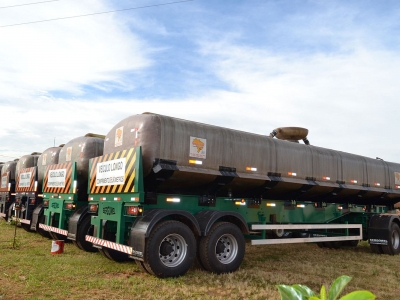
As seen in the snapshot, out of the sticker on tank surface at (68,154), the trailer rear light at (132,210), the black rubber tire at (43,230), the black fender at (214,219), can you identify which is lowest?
the black rubber tire at (43,230)

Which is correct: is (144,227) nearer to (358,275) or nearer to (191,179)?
(191,179)

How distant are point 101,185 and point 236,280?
11.8 ft

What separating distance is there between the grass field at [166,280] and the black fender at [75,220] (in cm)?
46

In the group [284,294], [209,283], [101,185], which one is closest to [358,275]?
[209,283]

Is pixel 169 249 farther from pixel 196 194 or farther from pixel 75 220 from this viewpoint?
pixel 75 220

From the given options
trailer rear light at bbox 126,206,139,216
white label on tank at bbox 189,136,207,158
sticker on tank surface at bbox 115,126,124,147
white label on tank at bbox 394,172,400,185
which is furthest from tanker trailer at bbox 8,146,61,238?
white label on tank at bbox 394,172,400,185

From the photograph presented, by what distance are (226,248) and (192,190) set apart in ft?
4.70

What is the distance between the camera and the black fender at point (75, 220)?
30.0ft

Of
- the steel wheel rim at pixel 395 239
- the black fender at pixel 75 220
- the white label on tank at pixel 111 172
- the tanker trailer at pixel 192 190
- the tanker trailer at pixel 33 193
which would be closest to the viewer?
the tanker trailer at pixel 192 190

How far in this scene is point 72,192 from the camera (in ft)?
32.5

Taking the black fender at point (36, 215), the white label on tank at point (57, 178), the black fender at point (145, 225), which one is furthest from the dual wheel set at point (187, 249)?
the black fender at point (36, 215)

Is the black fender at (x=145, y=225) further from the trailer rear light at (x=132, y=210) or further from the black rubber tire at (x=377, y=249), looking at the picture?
the black rubber tire at (x=377, y=249)

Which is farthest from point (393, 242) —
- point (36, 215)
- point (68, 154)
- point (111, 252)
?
point (36, 215)

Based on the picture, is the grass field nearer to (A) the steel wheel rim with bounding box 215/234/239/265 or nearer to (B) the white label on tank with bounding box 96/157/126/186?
(A) the steel wheel rim with bounding box 215/234/239/265
